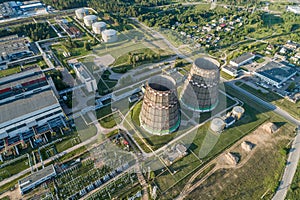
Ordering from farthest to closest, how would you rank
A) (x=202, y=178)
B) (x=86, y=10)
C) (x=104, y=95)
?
(x=86, y=10) → (x=104, y=95) → (x=202, y=178)

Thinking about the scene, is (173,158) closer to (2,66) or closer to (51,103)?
(51,103)

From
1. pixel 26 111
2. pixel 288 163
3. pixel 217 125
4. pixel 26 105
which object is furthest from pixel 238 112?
pixel 26 105

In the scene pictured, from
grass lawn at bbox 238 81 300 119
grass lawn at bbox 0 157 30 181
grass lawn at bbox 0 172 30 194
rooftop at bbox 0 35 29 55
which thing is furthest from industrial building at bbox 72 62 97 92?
grass lawn at bbox 238 81 300 119

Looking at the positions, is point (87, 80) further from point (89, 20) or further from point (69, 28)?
point (89, 20)

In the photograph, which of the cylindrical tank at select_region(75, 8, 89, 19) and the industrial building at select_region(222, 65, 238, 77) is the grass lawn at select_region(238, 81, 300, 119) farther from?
the cylindrical tank at select_region(75, 8, 89, 19)

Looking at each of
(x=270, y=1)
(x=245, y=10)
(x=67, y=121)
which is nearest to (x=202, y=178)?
(x=67, y=121)

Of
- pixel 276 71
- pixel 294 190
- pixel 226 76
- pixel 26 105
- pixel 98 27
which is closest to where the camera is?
pixel 294 190

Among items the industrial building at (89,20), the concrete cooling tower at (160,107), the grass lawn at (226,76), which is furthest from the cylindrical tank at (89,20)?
the concrete cooling tower at (160,107)
